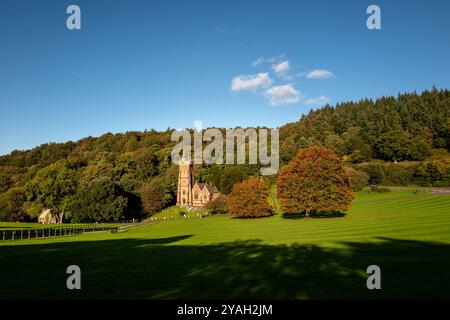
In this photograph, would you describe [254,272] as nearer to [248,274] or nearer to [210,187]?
[248,274]

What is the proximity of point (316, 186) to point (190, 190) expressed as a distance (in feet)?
225

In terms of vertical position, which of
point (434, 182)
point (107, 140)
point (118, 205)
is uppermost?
point (107, 140)

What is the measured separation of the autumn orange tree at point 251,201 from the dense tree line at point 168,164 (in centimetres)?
3197

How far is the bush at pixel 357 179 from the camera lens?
78.6 metres

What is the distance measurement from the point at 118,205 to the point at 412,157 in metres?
83.6

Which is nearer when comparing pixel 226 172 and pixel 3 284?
pixel 3 284

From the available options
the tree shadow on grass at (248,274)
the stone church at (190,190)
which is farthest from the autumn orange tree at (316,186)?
the stone church at (190,190)

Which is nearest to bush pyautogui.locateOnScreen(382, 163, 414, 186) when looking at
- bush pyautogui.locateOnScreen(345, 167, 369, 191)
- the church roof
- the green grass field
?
bush pyautogui.locateOnScreen(345, 167, 369, 191)

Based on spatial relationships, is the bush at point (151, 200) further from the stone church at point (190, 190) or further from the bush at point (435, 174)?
the bush at point (435, 174)

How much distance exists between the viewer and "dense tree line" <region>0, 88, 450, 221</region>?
77500 mm

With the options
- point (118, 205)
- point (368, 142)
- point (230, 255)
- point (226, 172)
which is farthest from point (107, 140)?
point (230, 255)

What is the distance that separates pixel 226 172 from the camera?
102938 millimetres

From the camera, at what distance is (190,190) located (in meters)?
110
